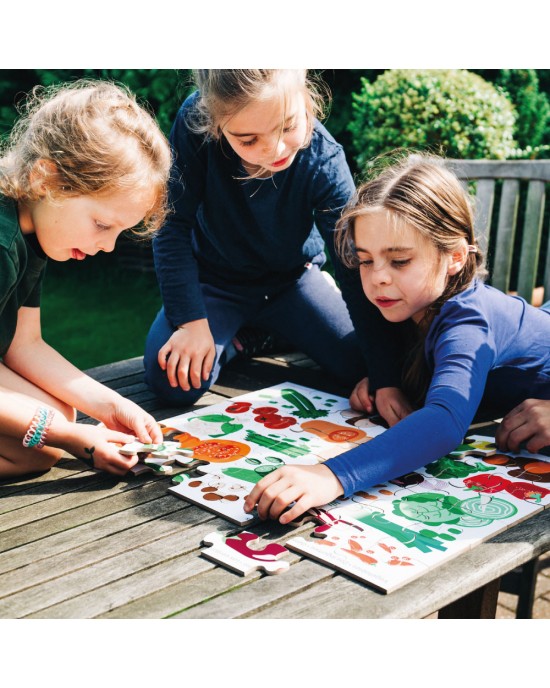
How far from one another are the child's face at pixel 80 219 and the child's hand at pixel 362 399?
88cm

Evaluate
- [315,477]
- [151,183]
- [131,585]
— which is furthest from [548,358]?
[131,585]

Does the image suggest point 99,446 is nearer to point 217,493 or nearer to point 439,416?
point 217,493

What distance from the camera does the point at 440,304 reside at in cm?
230

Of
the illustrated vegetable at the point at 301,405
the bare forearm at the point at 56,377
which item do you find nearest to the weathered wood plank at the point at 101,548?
the bare forearm at the point at 56,377

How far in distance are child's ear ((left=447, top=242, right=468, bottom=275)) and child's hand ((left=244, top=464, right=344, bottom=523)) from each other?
0.85m

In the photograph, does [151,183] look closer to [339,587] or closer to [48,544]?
[48,544]

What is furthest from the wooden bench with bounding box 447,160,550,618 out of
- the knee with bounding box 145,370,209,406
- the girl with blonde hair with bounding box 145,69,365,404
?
the knee with bounding box 145,370,209,406

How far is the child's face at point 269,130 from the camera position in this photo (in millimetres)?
2203

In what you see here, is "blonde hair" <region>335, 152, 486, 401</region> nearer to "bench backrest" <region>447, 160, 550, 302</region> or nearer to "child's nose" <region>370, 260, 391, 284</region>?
"child's nose" <region>370, 260, 391, 284</region>

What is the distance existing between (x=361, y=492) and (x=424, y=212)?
33.9 inches

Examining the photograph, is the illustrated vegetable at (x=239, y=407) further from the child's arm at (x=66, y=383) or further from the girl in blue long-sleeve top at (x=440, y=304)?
the girl in blue long-sleeve top at (x=440, y=304)

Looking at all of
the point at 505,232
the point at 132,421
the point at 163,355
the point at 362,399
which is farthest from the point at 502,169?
the point at 132,421

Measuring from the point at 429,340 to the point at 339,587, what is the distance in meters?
0.94

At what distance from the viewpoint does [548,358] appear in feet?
7.64
